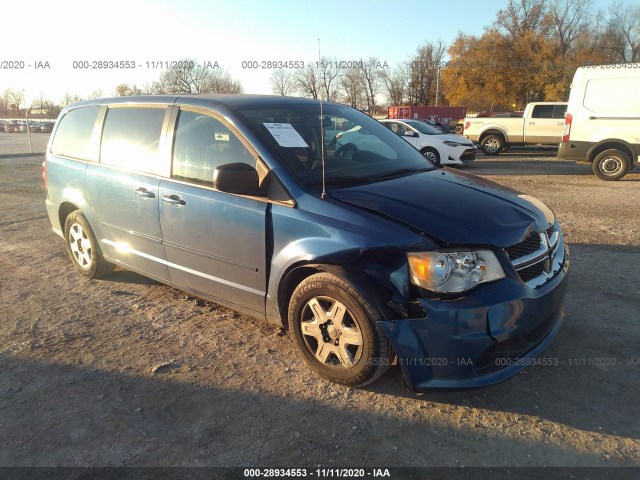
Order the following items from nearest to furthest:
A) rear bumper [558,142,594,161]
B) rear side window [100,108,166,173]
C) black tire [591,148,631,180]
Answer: rear side window [100,108,166,173], black tire [591,148,631,180], rear bumper [558,142,594,161]

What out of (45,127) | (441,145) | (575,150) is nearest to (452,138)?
(441,145)

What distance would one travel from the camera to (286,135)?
3357mm

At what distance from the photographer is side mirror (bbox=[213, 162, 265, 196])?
116 inches

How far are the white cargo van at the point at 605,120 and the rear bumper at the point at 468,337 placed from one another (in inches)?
400

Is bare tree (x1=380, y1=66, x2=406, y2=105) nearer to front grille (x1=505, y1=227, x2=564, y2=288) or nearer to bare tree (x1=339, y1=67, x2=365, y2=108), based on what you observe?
bare tree (x1=339, y1=67, x2=365, y2=108)

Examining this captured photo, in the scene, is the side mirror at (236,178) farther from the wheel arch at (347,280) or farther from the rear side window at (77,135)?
the rear side window at (77,135)

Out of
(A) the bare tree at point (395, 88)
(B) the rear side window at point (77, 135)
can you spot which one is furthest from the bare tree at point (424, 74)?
(B) the rear side window at point (77, 135)

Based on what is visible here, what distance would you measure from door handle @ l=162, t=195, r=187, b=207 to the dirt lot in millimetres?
1013

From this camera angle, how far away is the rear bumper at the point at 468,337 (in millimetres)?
2451

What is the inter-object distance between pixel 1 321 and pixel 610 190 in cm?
1074

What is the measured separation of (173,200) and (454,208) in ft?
6.78

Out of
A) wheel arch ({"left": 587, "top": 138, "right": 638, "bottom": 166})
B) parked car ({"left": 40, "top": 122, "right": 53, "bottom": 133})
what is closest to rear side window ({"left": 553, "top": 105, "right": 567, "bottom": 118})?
wheel arch ({"left": 587, "top": 138, "right": 638, "bottom": 166})

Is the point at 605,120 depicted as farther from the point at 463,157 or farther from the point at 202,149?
the point at 202,149

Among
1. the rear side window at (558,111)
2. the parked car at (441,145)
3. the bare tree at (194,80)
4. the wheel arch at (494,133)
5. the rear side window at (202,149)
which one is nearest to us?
the rear side window at (202,149)
